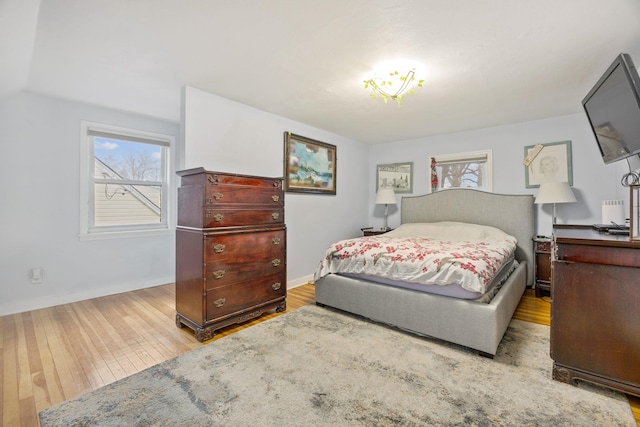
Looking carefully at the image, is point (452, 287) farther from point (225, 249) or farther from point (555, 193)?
point (555, 193)

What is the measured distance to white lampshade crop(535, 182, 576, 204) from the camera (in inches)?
133

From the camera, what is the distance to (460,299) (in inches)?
87.9

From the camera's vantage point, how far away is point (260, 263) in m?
2.84

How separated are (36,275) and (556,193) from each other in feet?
19.8

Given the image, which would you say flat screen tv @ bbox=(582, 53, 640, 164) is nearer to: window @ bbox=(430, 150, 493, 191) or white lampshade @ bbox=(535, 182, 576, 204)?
white lampshade @ bbox=(535, 182, 576, 204)

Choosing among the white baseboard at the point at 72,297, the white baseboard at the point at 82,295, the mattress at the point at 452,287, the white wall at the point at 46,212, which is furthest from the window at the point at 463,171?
the white wall at the point at 46,212

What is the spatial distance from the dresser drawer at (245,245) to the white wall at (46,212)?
2.13m

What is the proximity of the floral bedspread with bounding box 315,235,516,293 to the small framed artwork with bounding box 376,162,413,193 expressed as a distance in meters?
2.06

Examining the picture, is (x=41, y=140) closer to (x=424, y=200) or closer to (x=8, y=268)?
(x=8, y=268)

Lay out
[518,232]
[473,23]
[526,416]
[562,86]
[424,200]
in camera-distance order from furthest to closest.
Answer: [424,200]
[518,232]
[562,86]
[473,23]
[526,416]

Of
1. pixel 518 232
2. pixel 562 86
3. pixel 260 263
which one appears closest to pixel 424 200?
pixel 518 232

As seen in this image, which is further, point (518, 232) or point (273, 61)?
point (518, 232)

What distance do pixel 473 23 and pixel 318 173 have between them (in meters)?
2.79

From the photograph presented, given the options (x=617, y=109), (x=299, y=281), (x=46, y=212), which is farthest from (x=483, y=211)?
(x=46, y=212)
